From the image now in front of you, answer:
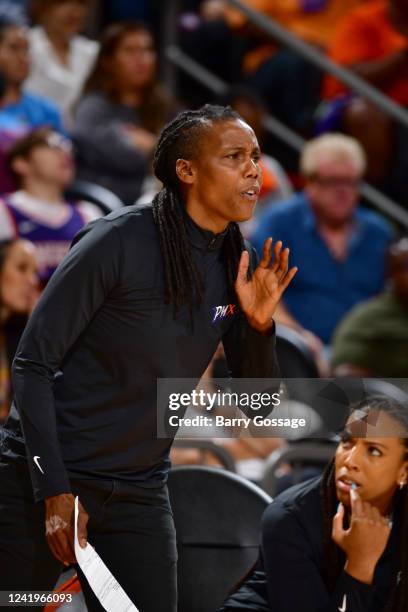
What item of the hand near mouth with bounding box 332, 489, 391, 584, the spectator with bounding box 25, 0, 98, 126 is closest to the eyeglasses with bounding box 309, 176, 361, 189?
the spectator with bounding box 25, 0, 98, 126

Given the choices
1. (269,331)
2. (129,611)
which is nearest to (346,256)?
(269,331)

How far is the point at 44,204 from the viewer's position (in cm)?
454

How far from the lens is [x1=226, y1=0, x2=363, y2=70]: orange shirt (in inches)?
238

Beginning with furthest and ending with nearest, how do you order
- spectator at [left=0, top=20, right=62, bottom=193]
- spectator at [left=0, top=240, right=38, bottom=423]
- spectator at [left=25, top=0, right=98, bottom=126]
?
spectator at [left=25, top=0, right=98, bottom=126] → spectator at [left=0, top=20, right=62, bottom=193] → spectator at [left=0, top=240, right=38, bottom=423]

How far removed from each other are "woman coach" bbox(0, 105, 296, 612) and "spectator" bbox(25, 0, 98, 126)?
11.6 ft

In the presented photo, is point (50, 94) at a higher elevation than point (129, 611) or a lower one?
higher

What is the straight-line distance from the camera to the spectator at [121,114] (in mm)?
5180

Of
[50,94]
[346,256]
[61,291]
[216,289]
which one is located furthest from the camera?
[50,94]

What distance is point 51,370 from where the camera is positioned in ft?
6.87

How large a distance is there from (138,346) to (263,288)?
10.0 inches

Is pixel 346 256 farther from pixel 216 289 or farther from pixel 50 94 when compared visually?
pixel 216 289

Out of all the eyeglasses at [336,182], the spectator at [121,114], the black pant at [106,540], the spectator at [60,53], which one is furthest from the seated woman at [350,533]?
the spectator at [60,53]

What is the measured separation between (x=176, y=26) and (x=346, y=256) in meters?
1.92

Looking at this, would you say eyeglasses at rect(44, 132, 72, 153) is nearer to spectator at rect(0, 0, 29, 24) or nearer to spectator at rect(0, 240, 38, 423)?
spectator at rect(0, 240, 38, 423)
